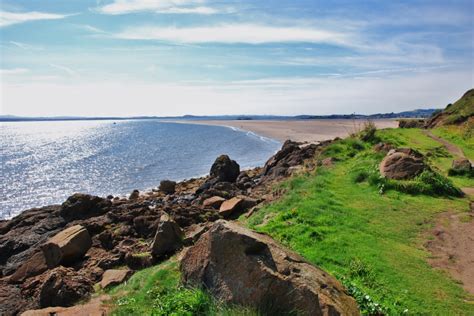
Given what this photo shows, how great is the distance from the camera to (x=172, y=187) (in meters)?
30.2

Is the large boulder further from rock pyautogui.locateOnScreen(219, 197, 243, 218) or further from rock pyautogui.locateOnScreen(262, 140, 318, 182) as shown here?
rock pyautogui.locateOnScreen(262, 140, 318, 182)

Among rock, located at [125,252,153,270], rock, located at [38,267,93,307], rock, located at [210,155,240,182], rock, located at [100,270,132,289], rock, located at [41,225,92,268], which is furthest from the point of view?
rock, located at [210,155,240,182]

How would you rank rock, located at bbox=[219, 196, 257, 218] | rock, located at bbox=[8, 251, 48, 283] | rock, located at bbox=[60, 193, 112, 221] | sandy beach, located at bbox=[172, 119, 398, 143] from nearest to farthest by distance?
rock, located at bbox=[8, 251, 48, 283] → rock, located at bbox=[219, 196, 257, 218] → rock, located at bbox=[60, 193, 112, 221] → sandy beach, located at bbox=[172, 119, 398, 143]

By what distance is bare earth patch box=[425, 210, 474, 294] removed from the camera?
8.65m

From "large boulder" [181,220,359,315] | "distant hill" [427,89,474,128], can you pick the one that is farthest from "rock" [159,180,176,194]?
"distant hill" [427,89,474,128]

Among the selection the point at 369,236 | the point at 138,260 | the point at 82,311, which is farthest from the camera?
the point at 138,260

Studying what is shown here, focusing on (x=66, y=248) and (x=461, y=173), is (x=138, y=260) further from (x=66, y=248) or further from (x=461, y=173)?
(x=461, y=173)

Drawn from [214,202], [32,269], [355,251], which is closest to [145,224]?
[214,202]

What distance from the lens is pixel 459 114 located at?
3791 cm

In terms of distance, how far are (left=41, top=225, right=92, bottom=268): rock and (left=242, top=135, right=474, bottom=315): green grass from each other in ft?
20.5

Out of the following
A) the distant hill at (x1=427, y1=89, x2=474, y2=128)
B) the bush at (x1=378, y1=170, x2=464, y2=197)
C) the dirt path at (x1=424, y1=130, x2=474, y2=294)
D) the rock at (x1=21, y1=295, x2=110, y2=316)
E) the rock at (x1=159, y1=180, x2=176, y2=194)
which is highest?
the distant hill at (x1=427, y1=89, x2=474, y2=128)

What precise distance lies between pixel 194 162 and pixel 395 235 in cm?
4171

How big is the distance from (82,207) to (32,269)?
278 inches

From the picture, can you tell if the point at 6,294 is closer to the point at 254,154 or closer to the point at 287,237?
the point at 287,237
